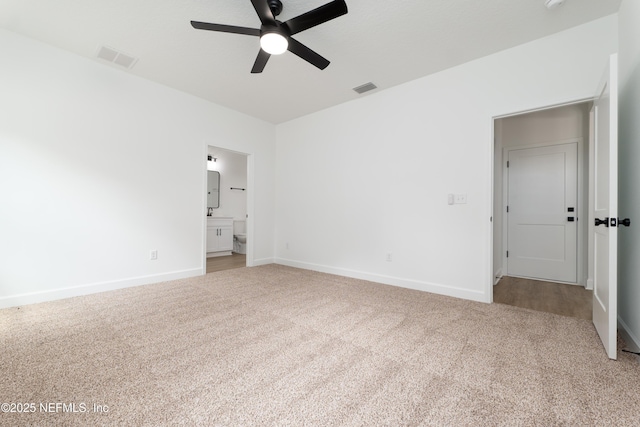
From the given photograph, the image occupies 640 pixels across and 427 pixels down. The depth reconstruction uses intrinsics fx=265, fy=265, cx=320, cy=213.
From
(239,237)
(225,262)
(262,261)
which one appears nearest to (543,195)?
(262,261)

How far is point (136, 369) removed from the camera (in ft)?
5.33

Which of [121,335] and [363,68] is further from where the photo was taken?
[363,68]

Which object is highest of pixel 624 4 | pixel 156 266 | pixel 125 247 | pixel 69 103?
pixel 624 4

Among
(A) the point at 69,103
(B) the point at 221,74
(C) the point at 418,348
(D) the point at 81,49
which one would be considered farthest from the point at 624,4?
(A) the point at 69,103

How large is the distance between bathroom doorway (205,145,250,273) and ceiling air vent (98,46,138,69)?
2.60 meters

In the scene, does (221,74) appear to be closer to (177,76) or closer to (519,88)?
(177,76)

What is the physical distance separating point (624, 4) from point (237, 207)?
692 cm

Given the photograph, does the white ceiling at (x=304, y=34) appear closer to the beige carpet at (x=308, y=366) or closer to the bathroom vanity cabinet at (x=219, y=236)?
the beige carpet at (x=308, y=366)

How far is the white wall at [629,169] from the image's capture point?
1.87 m

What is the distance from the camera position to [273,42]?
2188mm

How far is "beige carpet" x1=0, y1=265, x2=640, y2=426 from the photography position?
50.0 inches

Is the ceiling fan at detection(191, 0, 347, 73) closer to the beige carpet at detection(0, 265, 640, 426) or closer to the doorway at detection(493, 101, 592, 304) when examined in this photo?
the beige carpet at detection(0, 265, 640, 426)

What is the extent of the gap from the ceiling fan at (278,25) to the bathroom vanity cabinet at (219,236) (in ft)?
14.2

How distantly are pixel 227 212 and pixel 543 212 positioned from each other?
641 centimetres
